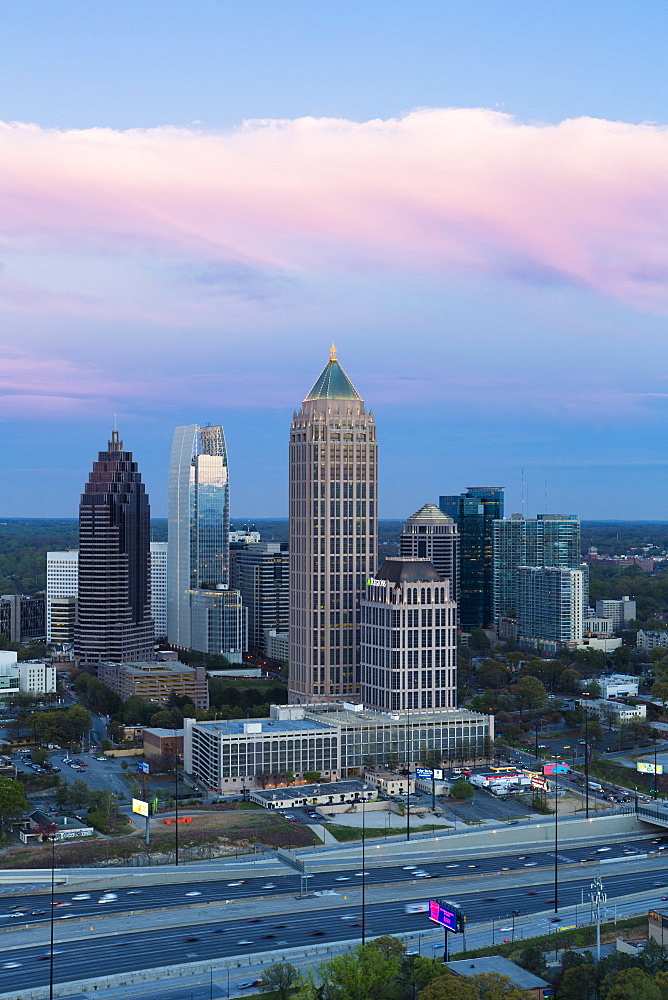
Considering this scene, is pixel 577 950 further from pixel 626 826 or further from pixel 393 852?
pixel 626 826

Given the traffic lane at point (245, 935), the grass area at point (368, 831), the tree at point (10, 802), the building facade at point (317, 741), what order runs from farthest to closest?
the building facade at point (317, 741) → the tree at point (10, 802) → the grass area at point (368, 831) → the traffic lane at point (245, 935)

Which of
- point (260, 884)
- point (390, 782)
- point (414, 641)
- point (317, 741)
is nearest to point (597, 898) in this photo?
point (260, 884)

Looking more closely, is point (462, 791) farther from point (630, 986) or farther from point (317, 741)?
point (630, 986)

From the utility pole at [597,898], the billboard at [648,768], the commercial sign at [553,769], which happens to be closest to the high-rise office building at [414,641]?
the commercial sign at [553,769]

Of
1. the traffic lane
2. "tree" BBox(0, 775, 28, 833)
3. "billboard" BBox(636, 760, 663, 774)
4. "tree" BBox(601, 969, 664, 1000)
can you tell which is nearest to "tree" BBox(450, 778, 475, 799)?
"billboard" BBox(636, 760, 663, 774)

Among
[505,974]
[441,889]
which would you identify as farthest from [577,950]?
[441,889]

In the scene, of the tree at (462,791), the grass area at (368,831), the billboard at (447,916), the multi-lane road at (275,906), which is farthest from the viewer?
the tree at (462,791)

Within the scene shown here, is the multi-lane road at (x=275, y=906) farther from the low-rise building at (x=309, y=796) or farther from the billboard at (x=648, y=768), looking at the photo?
the billboard at (x=648, y=768)
